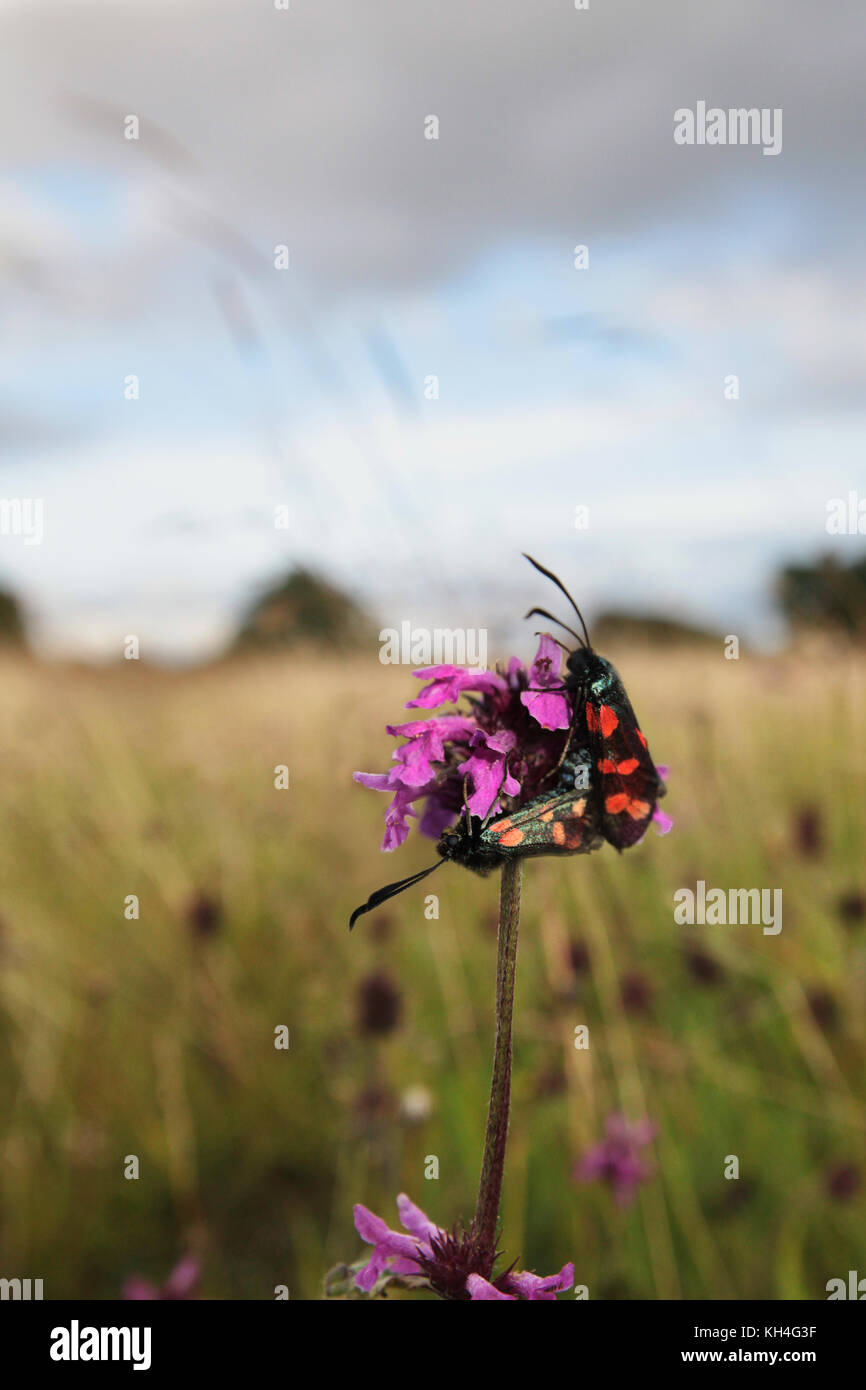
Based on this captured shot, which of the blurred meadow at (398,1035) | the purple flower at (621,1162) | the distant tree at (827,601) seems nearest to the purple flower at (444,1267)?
the blurred meadow at (398,1035)

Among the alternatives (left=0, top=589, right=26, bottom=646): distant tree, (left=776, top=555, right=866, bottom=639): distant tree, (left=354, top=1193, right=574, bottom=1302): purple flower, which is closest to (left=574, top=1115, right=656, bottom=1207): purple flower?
(left=354, top=1193, right=574, bottom=1302): purple flower

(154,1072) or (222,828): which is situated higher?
(222,828)

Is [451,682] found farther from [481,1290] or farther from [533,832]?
[481,1290]

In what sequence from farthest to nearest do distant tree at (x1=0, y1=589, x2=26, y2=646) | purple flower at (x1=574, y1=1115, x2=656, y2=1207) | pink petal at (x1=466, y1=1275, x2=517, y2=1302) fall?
distant tree at (x1=0, y1=589, x2=26, y2=646) < purple flower at (x1=574, y1=1115, x2=656, y2=1207) < pink petal at (x1=466, y1=1275, x2=517, y2=1302)

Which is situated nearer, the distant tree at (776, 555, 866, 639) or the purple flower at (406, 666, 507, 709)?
the purple flower at (406, 666, 507, 709)

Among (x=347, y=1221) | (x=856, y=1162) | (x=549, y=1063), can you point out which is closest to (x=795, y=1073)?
(x=856, y=1162)

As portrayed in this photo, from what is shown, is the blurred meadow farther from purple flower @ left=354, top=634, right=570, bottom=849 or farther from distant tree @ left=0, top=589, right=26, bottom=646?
distant tree @ left=0, top=589, right=26, bottom=646

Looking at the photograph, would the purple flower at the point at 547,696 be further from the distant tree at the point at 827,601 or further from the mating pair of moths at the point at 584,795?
the distant tree at the point at 827,601
